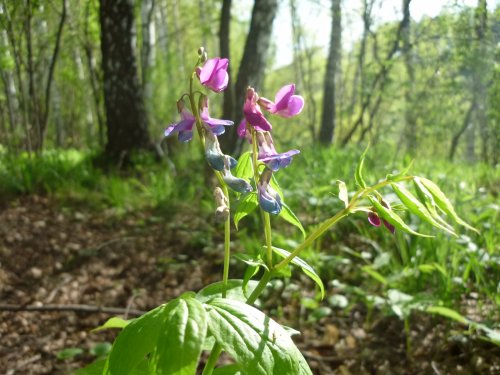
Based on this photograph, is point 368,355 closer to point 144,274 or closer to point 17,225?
point 144,274

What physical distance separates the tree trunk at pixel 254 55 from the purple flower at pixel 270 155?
3665 mm

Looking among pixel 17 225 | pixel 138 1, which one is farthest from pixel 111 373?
pixel 138 1

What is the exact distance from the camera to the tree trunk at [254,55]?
4532 mm

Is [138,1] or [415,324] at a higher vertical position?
[138,1]

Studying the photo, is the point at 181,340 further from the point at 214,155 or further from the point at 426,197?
the point at 426,197

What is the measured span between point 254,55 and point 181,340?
4.21 m

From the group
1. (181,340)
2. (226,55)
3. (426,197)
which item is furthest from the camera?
(226,55)

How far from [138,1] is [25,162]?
4.18 meters

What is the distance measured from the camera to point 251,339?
2.25ft

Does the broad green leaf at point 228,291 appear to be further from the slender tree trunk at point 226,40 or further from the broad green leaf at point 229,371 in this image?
the slender tree trunk at point 226,40

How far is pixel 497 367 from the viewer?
5.32 feet

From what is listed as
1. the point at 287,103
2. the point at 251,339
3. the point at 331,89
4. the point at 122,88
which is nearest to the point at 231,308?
the point at 251,339

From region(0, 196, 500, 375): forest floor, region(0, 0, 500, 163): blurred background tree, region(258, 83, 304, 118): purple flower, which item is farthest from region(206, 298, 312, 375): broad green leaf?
region(0, 0, 500, 163): blurred background tree

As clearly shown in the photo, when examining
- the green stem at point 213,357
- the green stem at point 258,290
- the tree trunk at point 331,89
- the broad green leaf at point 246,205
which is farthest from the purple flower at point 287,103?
the tree trunk at point 331,89
